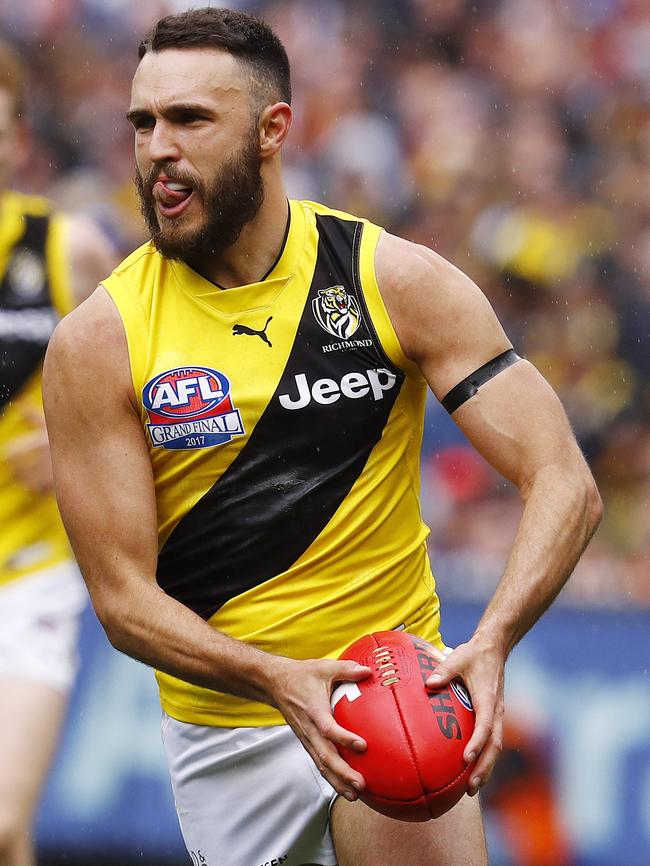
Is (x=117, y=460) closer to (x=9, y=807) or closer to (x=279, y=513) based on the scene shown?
(x=279, y=513)

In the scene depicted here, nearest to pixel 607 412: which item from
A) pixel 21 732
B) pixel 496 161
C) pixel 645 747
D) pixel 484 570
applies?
pixel 484 570

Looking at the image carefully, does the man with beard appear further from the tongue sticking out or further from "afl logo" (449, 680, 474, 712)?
"afl logo" (449, 680, 474, 712)

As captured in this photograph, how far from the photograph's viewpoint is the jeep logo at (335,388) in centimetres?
A: 353

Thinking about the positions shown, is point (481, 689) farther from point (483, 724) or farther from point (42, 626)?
point (42, 626)

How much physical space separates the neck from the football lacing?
39.7 inches

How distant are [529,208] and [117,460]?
18.7 feet

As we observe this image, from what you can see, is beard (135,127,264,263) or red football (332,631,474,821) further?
beard (135,127,264,263)

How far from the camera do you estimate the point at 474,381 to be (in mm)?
3480

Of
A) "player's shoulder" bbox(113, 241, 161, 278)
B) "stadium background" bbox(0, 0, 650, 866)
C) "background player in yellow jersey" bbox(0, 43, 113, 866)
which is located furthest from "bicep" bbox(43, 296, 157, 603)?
"stadium background" bbox(0, 0, 650, 866)

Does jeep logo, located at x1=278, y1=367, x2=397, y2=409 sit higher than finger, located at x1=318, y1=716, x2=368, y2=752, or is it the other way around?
jeep logo, located at x1=278, y1=367, x2=397, y2=409

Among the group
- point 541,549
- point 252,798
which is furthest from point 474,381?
point 252,798

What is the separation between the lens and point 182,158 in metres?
3.45

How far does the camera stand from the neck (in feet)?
11.9

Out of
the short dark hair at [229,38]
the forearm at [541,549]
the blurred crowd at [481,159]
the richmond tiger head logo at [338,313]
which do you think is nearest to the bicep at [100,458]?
the richmond tiger head logo at [338,313]
